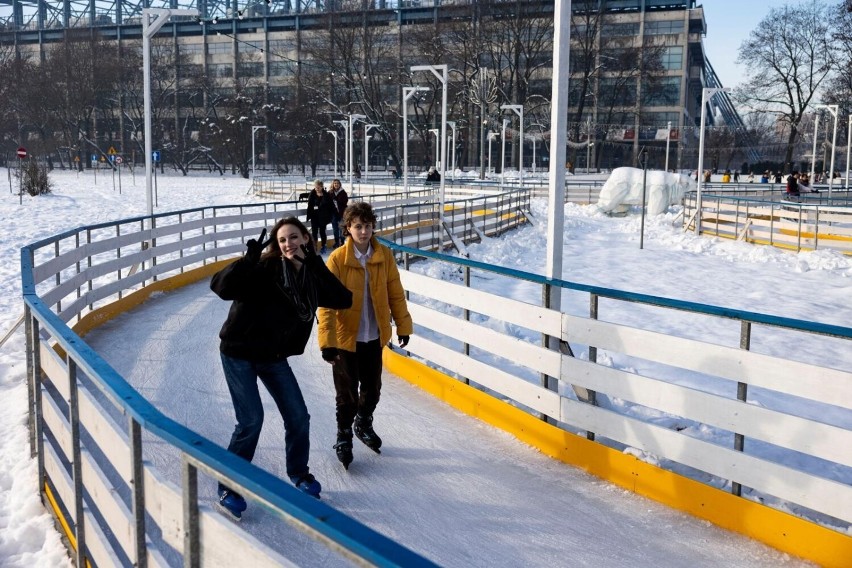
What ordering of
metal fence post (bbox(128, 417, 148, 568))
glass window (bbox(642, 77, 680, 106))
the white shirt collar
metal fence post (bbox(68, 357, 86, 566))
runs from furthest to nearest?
1. glass window (bbox(642, 77, 680, 106))
2. the white shirt collar
3. metal fence post (bbox(68, 357, 86, 566))
4. metal fence post (bbox(128, 417, 148, 568))

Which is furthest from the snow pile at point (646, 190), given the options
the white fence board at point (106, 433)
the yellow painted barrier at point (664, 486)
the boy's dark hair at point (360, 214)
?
the white fence board at point (106, 433)

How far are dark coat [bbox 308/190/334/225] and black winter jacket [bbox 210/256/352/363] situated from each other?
41.7ft

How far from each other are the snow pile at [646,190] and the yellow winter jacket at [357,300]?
29127mm

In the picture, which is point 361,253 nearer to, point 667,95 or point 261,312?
point 261,312

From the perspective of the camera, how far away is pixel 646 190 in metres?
33.4

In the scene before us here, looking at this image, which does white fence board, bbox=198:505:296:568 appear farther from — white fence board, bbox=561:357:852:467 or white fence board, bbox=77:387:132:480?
white fence board, bbox=561:357:852:467

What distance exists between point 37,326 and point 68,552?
1.38m

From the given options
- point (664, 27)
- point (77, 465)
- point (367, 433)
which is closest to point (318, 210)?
point (367, 433)

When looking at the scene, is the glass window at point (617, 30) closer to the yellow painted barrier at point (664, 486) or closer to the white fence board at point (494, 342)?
the white fence board at point (494, 342)

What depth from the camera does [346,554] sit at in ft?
5.67

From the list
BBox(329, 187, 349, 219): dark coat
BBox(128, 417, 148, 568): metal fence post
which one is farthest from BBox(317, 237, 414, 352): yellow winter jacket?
BBox(329, 187, 349, 219): dark coat

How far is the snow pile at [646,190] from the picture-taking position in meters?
33.3

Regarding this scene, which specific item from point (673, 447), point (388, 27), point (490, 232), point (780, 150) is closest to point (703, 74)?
point (780, 150)

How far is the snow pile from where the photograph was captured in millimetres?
33344
